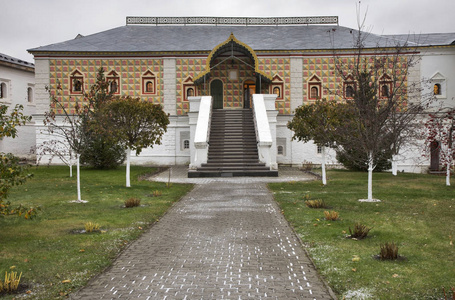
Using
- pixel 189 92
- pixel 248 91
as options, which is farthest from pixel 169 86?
pixel 248 91

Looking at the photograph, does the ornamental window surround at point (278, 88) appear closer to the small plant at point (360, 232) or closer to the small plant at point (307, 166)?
the small plant at point (307, 166)

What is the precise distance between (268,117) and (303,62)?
703cm

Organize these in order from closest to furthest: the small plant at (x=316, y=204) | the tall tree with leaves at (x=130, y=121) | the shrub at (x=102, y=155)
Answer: the small plant at (x=316, y=204)
the tall tree with leaves at (x=130, y=121)
the shrub at (x=102, y=155)

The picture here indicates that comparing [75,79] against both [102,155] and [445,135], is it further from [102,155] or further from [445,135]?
[445,135]

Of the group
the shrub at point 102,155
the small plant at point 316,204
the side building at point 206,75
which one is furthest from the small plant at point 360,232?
the side building at point 206,75

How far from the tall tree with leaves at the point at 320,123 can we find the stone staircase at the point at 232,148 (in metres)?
3.56

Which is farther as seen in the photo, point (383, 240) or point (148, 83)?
point (148, 83)

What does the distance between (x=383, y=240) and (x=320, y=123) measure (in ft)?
36.4

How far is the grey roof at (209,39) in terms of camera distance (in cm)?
3281

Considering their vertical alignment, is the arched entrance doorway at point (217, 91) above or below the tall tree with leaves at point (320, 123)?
above

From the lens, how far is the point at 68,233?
31.8 feet

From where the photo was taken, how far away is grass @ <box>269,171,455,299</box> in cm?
630

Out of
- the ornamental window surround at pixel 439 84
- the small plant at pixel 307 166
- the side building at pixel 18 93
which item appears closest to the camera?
the small plant at pixel 307 166

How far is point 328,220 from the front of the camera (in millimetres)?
10945
